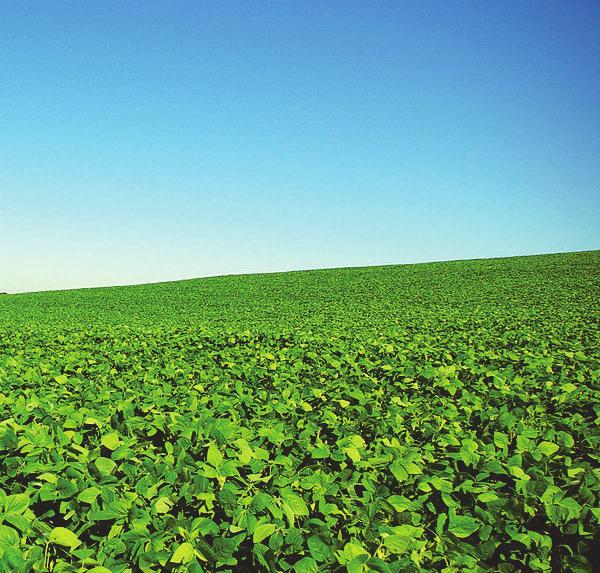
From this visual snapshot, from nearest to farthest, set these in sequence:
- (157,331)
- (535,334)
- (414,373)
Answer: (414,373), (535,334), (157,331)

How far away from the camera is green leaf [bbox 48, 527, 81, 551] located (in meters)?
2.03

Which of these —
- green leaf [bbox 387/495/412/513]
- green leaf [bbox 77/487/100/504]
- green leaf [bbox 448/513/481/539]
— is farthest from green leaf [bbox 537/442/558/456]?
green leaf [bbox 77/487/100/504]

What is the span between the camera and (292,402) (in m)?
4.31

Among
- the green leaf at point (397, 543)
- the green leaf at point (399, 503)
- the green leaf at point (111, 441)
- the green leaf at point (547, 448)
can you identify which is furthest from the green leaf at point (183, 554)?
the green leaf at point (547, 448)

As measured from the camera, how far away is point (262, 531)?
1992 mm

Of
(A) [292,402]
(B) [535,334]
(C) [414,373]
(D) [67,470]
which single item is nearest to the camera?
(D) [67,470]

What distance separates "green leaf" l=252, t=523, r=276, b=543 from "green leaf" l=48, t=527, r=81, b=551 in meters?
0.88

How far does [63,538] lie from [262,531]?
990 mm

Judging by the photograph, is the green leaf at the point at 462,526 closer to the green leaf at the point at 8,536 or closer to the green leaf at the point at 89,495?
the green leaf at the point at 89,495


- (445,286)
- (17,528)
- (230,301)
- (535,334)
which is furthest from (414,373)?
(445,286)

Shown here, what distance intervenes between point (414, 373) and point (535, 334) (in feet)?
17.3

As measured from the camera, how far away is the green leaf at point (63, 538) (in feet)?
6.67

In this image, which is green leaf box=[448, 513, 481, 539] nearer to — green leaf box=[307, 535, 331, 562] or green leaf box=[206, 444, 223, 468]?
green leaf box=[307, 535, 331, 562]

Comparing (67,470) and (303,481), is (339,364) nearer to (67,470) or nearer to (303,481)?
(303,481)
